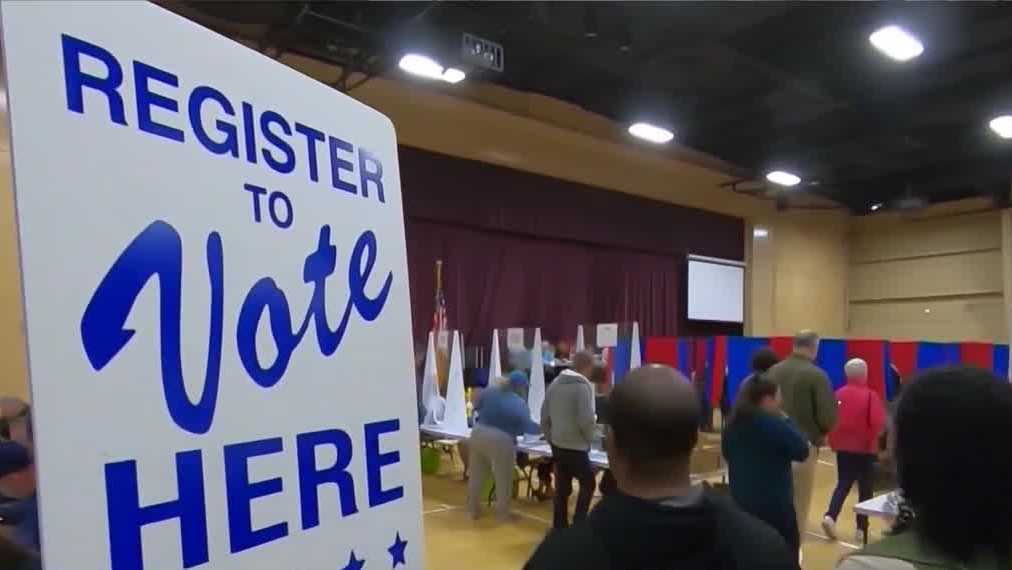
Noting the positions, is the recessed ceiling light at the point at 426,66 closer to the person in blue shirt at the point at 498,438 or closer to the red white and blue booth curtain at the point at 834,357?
the person in blue shirt at the point at 498,438

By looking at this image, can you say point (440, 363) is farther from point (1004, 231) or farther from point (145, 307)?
point (1004, 231)

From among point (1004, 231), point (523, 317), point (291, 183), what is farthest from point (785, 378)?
point (1004, 231)

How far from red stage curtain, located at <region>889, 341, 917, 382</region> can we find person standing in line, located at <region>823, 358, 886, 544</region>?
10.9ft

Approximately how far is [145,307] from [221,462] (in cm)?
16

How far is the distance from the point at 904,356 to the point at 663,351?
8.51 feet

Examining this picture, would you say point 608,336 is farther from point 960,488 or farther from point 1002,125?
point 960,488

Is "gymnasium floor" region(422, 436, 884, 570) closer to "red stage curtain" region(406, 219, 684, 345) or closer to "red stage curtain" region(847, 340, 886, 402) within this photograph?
"red stage curtain" region(847, 340, 886, 402)

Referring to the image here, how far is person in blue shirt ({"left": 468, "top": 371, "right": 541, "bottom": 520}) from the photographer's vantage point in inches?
229

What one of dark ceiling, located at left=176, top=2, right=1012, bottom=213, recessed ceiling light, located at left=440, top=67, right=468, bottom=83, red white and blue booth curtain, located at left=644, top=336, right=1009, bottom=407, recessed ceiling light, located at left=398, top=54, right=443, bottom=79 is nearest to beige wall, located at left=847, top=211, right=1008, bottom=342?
dark ceiling, located at left=176, top=2, right=1012, bottom=213

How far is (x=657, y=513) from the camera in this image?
105cm

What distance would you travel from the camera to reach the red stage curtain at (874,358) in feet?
27.0

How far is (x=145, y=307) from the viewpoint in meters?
0.70

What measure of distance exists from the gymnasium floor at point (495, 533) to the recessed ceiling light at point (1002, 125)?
394 cm

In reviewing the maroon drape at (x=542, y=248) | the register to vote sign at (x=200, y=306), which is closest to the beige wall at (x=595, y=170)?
the maroon drape at (x=542, y=248)
